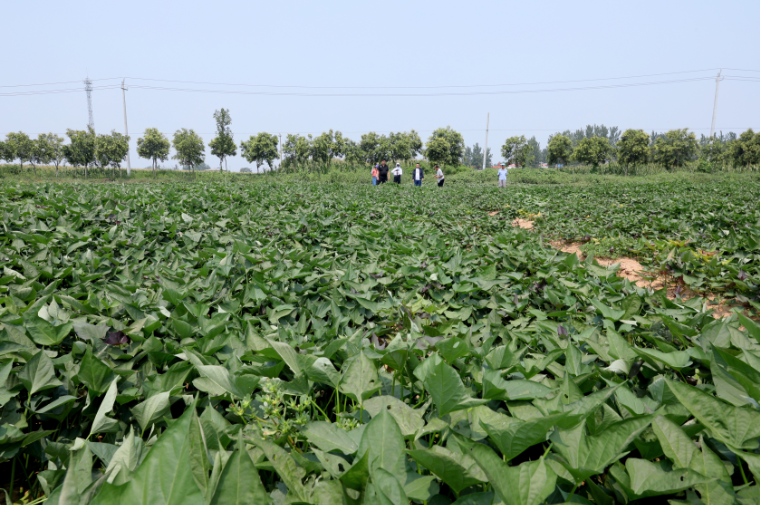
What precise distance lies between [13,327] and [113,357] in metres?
0.37

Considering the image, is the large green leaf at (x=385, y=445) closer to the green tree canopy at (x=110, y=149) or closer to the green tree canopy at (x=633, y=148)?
the green tree canopy at (x=633, y=148)

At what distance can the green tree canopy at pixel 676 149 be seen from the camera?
1556 inches

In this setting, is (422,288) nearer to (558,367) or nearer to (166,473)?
(558,367)

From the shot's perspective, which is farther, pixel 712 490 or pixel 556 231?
pixel 556 231

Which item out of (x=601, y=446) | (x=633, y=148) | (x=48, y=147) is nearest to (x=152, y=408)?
(x=601, y=446)

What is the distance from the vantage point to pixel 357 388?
1.14m

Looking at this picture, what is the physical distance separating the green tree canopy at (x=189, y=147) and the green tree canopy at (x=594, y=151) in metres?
45.8

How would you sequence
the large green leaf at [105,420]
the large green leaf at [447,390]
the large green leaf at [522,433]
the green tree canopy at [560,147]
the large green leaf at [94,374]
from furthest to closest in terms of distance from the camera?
the green tree canopy at [560,147]
the large green leaf at [94,374]
the large green leaf at [105,420]
the large green leaf at [447,390]
the large green leaf at [522,433]

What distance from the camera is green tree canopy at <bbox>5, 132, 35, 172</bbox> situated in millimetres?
45438

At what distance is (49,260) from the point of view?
268 cm

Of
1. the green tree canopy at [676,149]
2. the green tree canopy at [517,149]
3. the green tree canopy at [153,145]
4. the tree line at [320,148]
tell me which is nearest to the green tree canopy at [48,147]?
the tree line at [320,148]

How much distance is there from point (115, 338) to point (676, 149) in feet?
165

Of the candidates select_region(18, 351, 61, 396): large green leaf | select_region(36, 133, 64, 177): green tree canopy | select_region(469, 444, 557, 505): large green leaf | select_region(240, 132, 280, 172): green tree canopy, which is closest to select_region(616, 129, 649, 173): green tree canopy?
select_region(240, 132, 280, 172): green tree canopy

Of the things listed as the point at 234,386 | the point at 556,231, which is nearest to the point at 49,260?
the point at 234,386
